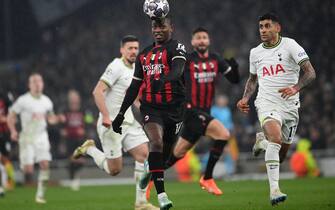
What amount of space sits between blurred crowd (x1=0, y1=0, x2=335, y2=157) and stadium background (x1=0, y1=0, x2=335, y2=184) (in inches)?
1.2

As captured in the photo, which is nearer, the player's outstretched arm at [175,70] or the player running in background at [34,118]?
the player's outstretched arm at [175,70]

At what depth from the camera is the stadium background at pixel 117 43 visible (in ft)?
78.4

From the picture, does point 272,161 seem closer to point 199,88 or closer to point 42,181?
point 199,88

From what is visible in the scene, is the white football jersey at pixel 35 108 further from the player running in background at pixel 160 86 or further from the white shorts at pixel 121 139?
the player running in background at pixel 160 86

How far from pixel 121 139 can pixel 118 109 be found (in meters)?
0.45

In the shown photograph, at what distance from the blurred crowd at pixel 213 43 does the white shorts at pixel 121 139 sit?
1177cm

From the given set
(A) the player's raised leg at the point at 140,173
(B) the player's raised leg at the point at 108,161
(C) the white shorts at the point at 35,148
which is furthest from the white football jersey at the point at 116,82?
(C) the white shorts at the point at 35,148

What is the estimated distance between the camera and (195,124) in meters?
14.5

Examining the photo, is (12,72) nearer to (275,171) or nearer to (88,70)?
(88,70)

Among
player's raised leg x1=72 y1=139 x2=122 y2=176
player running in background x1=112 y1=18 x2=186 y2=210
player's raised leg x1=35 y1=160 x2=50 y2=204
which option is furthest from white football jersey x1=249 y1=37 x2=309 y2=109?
player's raised leg x1=35 y1=160 x2=50 y2=204

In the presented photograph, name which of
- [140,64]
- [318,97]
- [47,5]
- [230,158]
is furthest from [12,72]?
[140,64]

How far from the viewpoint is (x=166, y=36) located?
10445mm

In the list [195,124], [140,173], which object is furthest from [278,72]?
[195,124]

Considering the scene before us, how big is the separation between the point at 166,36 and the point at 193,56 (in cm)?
448
